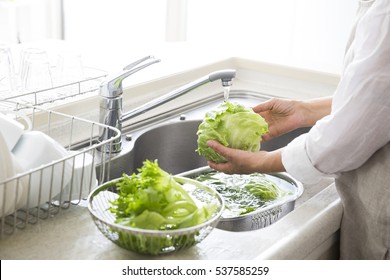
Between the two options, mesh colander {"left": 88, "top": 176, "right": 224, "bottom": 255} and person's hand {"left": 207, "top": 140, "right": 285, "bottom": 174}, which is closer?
mesh colander {"left": 88, "top": 176, "right": 224, "bottom": 255}

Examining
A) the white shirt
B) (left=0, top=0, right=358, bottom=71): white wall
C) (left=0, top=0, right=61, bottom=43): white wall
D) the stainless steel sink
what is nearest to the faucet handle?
the stainless steel sink

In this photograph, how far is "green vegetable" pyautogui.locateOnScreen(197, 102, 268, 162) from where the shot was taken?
5.22 ft

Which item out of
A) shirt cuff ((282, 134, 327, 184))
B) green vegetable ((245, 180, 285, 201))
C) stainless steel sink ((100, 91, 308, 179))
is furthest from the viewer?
stainless steel sink ((100, 91, 308, 179))

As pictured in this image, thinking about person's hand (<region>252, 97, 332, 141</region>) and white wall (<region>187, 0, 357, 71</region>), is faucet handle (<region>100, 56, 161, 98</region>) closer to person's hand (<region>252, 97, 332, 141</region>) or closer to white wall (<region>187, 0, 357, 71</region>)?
person's hand (<region>252, 97, 332, 141</region>)

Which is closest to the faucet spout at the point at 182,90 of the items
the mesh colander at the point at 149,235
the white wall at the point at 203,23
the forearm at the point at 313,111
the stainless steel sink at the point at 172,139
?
the stainless steel sink at the point at 172,139

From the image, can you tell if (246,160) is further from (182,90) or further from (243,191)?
(182,90)

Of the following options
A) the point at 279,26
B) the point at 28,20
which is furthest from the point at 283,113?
the point at 28,20

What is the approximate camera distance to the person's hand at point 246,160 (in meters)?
1.50

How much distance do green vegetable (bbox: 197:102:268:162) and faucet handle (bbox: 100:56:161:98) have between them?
22cm

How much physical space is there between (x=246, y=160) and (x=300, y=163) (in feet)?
0.51

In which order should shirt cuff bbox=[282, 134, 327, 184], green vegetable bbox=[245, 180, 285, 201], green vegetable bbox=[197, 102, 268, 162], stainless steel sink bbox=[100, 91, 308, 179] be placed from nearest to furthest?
shirt cuff bbox=[282, 134, 327, 184], green vegetable bbox=[197, 102, 268, 162], green vegetable bbox=[245, 180, 285, 201], stainless steel sink bbox=[100, 91, 308, 179]

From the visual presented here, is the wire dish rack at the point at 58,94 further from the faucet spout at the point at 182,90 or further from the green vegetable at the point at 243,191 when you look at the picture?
the green vegetable at the point at 243,191

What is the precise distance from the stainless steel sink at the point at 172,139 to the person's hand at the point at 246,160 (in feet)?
1.04
